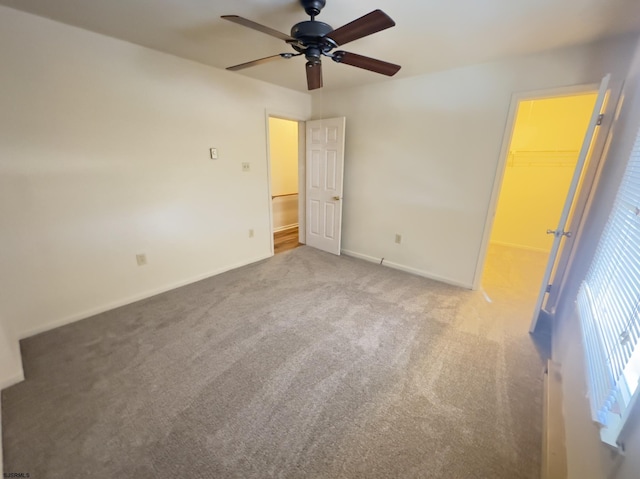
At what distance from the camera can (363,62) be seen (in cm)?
175

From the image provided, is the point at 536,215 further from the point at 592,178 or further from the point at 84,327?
the point at 84,327

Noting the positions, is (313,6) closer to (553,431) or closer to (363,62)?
(363,62)

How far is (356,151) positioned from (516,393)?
3.00 meters

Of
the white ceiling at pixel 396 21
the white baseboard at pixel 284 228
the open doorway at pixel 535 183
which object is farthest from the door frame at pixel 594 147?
the white baseboard at pixel 284 228

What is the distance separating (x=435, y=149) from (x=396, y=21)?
1.46 m

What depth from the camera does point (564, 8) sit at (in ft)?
5.13

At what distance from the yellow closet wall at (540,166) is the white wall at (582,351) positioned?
2135 millimetres

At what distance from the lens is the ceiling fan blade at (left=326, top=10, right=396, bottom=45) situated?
4.03ft

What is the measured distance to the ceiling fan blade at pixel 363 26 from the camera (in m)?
1.23

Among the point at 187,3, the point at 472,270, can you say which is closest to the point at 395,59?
the point at 187,3

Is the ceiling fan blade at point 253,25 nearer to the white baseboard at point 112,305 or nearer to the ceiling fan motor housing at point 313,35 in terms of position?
the ceiling fan motor housing at point 313,35

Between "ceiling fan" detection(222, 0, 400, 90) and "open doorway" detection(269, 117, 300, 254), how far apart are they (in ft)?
9.98

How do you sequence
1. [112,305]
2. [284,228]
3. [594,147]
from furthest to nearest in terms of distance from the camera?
[284,228]
[112,305]
[594,147]

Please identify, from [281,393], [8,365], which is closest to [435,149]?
[281,393]
